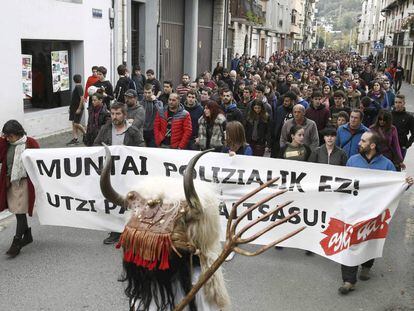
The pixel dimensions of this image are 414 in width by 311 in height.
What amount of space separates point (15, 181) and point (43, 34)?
23.8 ft

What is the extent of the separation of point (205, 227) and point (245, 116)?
6562mm

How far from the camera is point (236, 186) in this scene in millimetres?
5980

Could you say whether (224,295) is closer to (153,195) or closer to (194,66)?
(153,195)

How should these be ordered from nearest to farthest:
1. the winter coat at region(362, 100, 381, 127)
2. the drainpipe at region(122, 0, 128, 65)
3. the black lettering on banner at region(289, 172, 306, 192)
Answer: the black lettering on banner at region(289, 172, 306, 192)
the winter coat at region(362, 100, 381, 127)
the drainpipe at region(122, 0, 128, 65)

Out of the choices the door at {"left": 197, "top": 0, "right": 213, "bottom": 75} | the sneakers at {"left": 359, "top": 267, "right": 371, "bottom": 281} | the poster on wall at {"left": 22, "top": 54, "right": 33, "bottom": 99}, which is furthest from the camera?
the door at {"left": 197, "top": 0, "right": 213, "bottom": 75}

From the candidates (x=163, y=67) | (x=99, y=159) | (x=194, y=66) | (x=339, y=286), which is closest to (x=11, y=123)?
(x=99, y=159)

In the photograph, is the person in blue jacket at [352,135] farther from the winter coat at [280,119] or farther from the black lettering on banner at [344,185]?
the winter coat at [280,119]

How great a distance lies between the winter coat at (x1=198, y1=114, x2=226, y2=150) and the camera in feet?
24.7

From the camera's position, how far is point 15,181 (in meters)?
5.98

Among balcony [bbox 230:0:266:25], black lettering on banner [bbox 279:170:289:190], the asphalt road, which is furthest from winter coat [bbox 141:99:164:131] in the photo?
balcony [bbox 230:0:266:25]

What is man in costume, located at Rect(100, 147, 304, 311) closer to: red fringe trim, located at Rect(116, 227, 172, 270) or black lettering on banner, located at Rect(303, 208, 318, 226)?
red fringe trim, located at Rect(116, 227, 172, 270)

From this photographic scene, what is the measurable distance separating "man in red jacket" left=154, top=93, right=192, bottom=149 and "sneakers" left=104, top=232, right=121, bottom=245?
204 centimetres

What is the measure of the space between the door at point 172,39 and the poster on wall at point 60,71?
6.79m

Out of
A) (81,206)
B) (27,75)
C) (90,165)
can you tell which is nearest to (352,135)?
(90,165)
